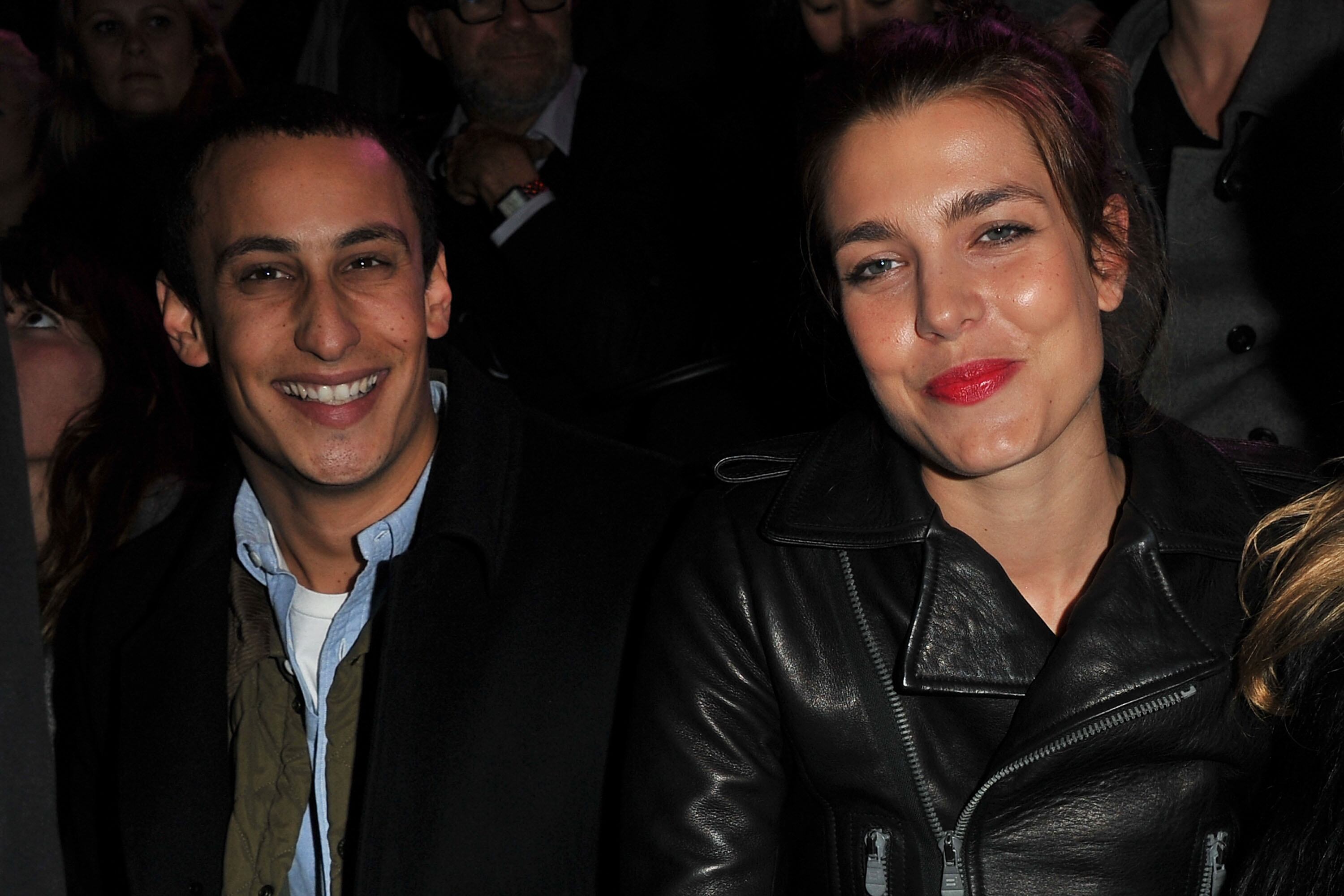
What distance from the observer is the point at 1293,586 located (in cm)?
162

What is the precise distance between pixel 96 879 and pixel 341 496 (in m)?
0.87

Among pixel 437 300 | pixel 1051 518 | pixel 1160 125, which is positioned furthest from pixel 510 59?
pixel 1051 518

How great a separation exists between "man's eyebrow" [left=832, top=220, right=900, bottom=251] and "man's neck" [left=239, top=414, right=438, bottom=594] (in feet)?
2.69

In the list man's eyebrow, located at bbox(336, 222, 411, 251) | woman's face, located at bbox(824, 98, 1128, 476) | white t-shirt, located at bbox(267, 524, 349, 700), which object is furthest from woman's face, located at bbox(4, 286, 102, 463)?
woman's face, located at bbox(824, 98, 1128, 476)

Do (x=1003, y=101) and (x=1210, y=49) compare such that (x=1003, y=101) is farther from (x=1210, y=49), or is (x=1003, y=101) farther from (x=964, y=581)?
(x=1210, y=49)

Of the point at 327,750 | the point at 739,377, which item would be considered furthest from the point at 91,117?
the point at 327,750

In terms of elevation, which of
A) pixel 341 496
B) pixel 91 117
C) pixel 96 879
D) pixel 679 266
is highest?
pixel 91 117

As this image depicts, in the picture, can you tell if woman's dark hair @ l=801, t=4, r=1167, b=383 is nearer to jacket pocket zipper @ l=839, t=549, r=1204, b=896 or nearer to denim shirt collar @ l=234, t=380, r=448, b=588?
jacket pocket zipper @ l=839, t=549, r=1204, b=896

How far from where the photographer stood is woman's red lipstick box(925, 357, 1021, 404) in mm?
1750

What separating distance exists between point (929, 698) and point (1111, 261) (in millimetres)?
666

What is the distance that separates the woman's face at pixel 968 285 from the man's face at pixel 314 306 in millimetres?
770

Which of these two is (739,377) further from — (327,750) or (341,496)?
(327,750)

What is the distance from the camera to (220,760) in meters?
2.14

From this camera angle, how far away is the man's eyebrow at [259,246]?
2.16 meters
